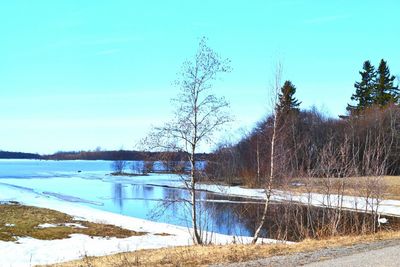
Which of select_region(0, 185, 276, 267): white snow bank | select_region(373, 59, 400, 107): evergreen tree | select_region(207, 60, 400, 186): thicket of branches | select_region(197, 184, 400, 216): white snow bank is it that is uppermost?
select_region(373, 59, 400, 107): evergreen tree

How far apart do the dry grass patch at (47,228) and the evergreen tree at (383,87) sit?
56.8 metres

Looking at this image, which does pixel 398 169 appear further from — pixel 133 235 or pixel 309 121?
pixel 133 235

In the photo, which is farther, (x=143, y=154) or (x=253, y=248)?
(x=143, y=154)

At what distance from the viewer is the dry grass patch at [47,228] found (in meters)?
25.3

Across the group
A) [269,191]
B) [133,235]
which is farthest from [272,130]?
[133,235]

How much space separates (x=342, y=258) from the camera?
31.9 ft

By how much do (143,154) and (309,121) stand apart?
56.9 metres

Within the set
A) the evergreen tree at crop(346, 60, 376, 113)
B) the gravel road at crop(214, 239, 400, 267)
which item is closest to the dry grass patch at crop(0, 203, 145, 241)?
the gravel road at crop(214, 239, 400, 267)

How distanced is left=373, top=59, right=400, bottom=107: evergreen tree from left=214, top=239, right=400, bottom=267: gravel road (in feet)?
222

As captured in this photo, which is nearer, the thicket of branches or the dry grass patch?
the thicket of branches

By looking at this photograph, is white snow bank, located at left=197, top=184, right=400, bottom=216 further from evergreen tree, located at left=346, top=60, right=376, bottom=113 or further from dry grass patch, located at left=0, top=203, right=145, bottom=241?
evergreen tree, located at left=346, top=60, right=376, bottom=113

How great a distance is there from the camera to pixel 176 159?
19.1 m

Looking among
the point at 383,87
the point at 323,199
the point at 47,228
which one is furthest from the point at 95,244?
the point at 383,87

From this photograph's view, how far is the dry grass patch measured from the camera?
2527cm
